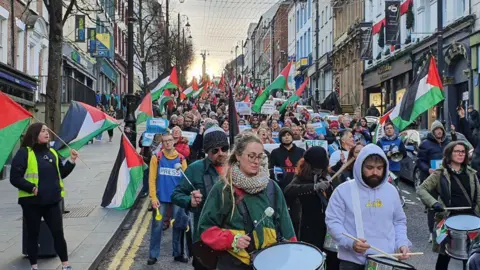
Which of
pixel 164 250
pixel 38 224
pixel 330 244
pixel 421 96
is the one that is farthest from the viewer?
pixel 421 96

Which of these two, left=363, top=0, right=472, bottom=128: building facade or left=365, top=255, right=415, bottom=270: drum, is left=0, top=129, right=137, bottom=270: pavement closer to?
left=365, top=255, right=415, bottom=270: drum

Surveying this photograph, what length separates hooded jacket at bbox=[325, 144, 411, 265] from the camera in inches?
163

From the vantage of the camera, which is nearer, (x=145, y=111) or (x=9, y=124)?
(x=9, y=124)

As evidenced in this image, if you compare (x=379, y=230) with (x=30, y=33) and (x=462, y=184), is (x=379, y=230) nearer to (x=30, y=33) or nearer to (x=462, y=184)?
(x=462, y=184)

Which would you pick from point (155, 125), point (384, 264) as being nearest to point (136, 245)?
point (155, 125)

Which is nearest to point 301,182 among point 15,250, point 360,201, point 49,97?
point 360,201

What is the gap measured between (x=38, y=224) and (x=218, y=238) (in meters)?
3.40

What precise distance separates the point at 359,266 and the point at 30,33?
21.2 metres

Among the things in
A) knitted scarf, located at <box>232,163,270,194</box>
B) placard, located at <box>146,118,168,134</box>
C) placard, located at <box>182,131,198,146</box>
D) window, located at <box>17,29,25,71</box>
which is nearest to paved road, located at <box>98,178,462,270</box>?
placard, located at <box>182,131,198,146</box>

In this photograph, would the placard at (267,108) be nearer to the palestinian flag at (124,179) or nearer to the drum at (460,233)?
the palestinian flag at (124,179)

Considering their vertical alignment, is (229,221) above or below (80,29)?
below

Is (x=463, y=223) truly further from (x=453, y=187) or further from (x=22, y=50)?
(x=22, y=50)

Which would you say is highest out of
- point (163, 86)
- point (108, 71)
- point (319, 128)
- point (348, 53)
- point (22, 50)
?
point (348, 53)

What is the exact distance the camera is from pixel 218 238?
3.52 m
